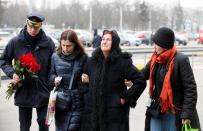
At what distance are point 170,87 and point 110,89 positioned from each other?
600 millimetres

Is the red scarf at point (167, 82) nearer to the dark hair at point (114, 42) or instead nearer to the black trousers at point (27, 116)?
the dark hair at point (114, 42)

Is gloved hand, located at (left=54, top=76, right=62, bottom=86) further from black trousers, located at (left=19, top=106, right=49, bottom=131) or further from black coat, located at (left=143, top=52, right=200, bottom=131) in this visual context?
black coat, located at (left=143, top=52, right=200, bottom=131)

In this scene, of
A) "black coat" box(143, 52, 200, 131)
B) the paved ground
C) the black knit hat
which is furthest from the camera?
the paved ground

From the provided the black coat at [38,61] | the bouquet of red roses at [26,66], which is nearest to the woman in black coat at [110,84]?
the bouquet of red roses at [26,66]

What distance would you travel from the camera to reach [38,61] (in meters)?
6.08

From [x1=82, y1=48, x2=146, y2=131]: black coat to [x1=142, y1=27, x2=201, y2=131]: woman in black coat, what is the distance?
0.66ft

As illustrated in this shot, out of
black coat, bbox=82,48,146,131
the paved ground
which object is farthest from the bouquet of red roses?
the paved ground

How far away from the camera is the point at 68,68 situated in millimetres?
5574

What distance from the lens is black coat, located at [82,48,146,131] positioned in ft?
17.3

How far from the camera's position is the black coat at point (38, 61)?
19.9ft

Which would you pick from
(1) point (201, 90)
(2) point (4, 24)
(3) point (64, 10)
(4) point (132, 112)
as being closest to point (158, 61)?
(4) point (132, 112)

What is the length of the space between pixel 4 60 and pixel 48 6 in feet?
333

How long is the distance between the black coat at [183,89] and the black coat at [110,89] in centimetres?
31

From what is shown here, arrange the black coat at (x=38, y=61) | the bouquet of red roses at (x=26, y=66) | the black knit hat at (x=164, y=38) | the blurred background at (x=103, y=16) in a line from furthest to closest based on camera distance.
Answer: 1. the blurred background at (x=103, y=16)
2. the black coat at (x=38, y=61)
3. the bouquet of red roses at (x=26, y=66)
4. the black knit hat at (x=164, y=38)
